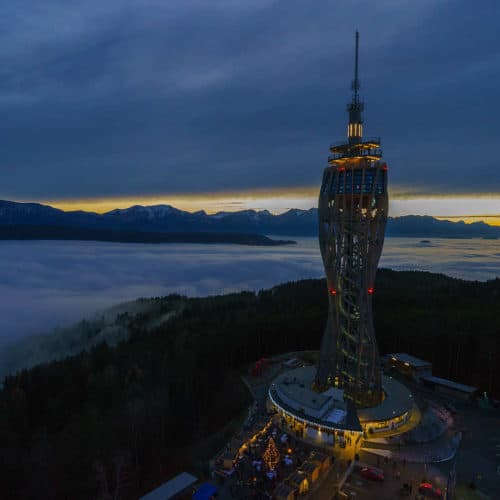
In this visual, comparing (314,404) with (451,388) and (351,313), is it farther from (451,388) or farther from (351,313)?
(451,388)

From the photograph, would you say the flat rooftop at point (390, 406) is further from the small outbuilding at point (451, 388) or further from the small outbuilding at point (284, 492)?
the small outbuilding at point (284, 492)

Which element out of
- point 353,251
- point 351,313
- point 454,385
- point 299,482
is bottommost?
point 454,385

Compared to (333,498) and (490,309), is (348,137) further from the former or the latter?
(490,309)

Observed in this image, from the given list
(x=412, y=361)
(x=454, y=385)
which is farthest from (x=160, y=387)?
(x=454, y=385)

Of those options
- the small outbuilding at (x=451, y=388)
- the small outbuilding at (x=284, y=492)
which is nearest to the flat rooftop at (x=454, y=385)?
the small outbuilding at (x=451, y=388)

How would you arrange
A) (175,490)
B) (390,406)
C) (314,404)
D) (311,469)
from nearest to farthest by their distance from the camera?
(175,490), (311,469), (314,404), (390,406)

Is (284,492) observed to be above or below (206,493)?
above

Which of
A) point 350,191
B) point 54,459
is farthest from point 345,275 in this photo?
point 54,459
